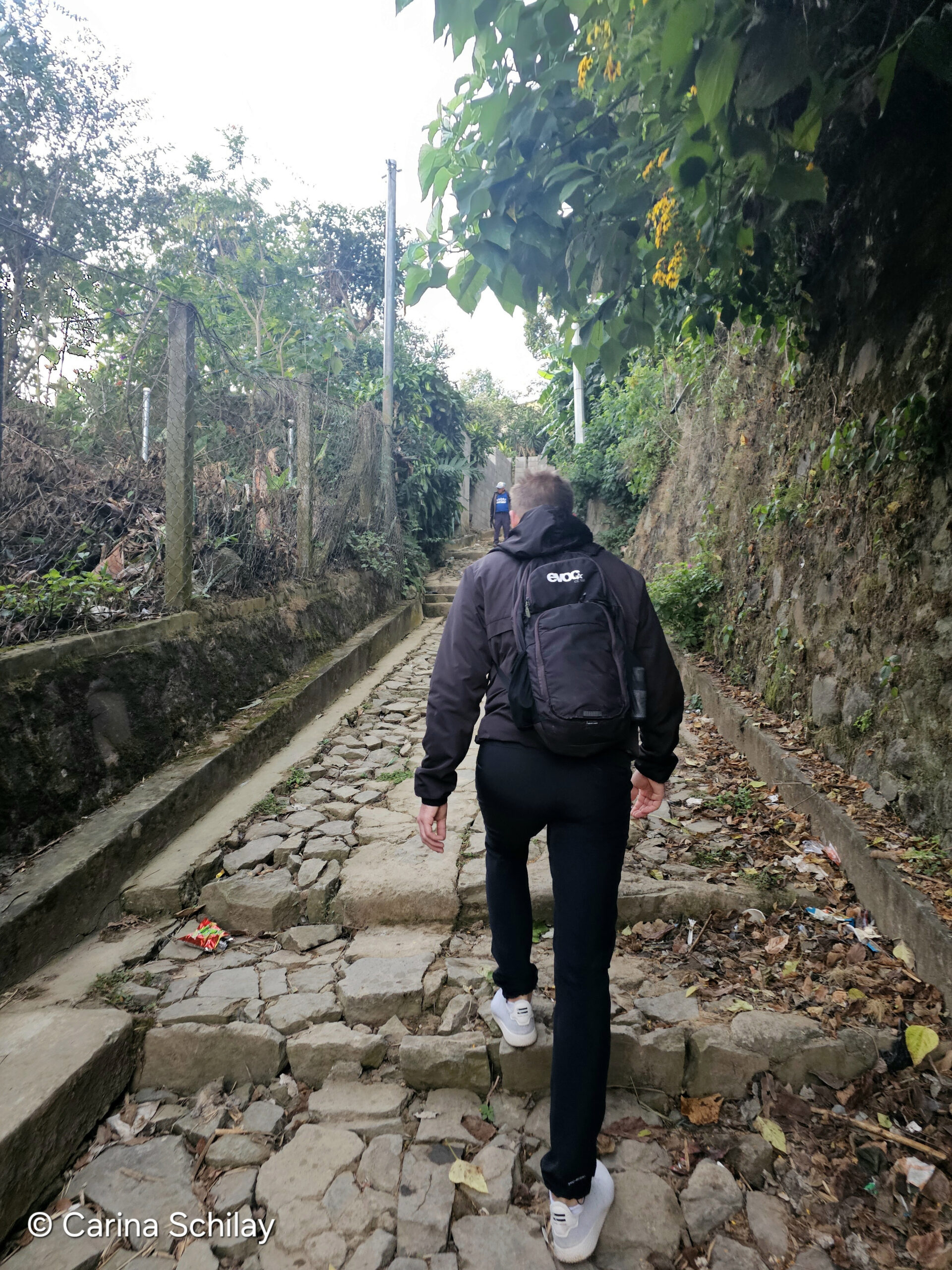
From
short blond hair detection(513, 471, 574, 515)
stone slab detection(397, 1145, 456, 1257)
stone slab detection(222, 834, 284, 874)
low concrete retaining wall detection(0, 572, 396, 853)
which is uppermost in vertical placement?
short blond hair detection(513, 471, 574, 515)

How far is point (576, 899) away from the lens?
1.85 m

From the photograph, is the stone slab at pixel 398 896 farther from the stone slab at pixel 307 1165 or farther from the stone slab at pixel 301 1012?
the stone slab at pixel 307 1165

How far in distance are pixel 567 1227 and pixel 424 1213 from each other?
39 cm

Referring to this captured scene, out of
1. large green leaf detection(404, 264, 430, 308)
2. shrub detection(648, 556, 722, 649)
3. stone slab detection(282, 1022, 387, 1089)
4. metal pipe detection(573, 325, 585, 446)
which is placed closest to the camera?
stone slab detection(282, 1022, 387, 1089)

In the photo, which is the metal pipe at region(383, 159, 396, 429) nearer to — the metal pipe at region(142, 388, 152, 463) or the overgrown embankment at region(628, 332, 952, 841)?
the metal pipe at region(142, 388, 152, 463)

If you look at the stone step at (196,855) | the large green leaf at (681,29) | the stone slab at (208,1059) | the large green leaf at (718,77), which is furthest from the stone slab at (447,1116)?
the large green leaf at (681,29)

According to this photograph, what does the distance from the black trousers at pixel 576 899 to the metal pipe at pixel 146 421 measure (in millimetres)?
4442

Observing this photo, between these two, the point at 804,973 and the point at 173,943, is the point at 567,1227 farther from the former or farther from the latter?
the point at 173,943

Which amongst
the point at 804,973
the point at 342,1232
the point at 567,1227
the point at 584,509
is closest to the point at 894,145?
the point at 804,973

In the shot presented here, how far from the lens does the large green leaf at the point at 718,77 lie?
1.58 m

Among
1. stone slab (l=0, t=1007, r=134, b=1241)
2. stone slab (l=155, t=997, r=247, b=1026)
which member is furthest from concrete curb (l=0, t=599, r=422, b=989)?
stone slab (l=155, t=997, r=247, b=1026)

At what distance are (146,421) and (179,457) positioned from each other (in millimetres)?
944

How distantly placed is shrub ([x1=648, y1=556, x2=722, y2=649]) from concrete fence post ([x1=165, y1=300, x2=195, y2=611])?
384cm

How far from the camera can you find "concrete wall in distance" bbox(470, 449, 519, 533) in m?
21.7
